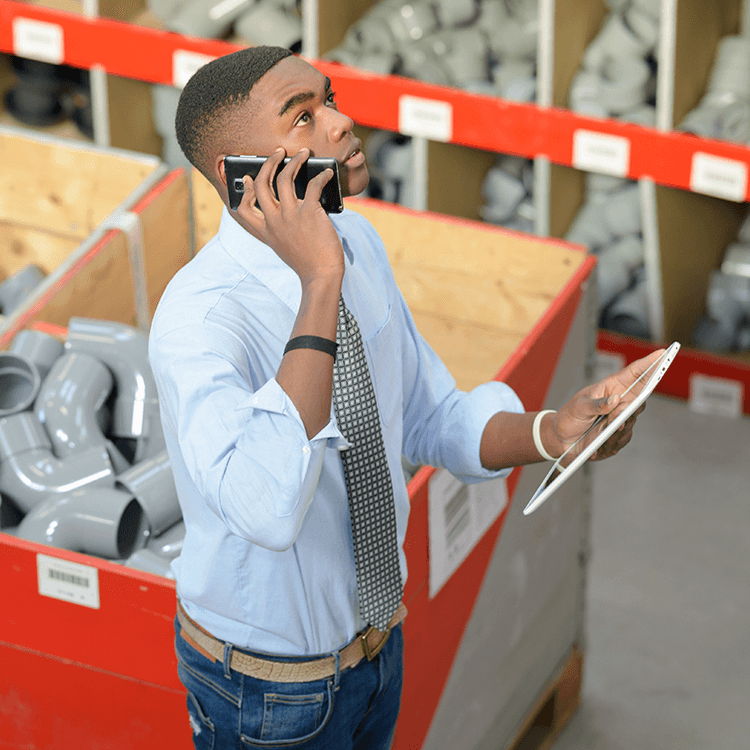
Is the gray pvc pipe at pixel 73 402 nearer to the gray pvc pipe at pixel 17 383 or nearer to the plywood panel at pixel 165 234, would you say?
the gray pvc pipe at pixel 17 383

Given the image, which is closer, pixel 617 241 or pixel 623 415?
pixel 623 415

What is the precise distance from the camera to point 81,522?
6.29 feet

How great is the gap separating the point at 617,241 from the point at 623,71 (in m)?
0.57

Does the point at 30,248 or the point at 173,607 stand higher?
the point at 173,607

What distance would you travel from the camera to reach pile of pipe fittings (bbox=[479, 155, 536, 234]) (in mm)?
3824

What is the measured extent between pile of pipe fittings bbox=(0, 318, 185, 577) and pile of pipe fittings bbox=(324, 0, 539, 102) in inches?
68.1

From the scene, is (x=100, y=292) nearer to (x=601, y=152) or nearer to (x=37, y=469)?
(x=37, y=469)

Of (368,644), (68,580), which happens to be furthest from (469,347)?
(368,644)

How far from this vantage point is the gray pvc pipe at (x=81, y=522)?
6.30ft

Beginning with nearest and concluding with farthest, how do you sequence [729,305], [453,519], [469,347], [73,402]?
[453,519]
[73,402]
[469,347]
[729,305]

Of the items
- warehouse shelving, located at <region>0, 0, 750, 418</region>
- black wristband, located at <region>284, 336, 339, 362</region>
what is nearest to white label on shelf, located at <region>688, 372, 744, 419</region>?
warehouse shelving, located at <region>0, 0, 750, 418</region>

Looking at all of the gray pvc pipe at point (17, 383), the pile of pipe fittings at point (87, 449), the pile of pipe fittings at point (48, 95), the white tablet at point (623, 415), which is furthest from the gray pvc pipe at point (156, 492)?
the pile of pipe fittings at point (48, 95)

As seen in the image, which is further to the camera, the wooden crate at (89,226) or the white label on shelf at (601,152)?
the white label on shelf at (601,152)

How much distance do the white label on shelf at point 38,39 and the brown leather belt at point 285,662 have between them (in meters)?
3.15
